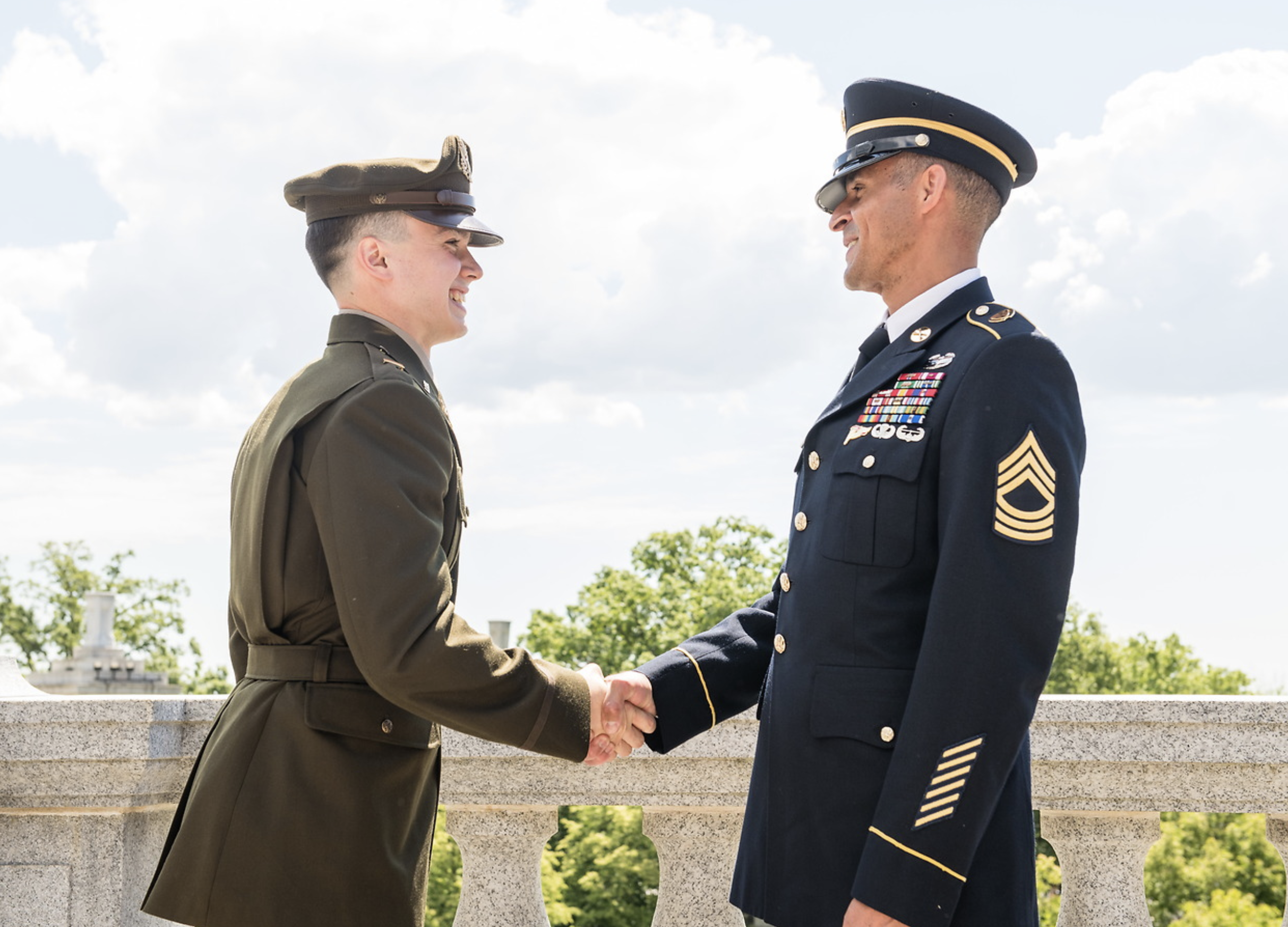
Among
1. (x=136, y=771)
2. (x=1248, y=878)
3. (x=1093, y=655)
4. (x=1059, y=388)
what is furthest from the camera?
(x=1093, y=655)

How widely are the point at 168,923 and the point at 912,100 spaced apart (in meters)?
3.51

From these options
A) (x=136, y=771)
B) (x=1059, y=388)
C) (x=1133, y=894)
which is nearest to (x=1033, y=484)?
(x=1059, y=388)

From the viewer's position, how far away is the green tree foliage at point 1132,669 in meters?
46.9

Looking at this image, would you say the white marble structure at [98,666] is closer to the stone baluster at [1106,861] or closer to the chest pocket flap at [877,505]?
the stone baluster at [1106,861]

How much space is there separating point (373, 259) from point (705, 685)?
1451mm

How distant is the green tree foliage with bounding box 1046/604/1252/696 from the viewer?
46906mm

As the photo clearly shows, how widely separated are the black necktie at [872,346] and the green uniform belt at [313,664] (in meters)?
1.39

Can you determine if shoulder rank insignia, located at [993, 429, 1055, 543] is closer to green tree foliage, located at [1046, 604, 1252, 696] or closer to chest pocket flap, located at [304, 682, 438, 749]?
chest pocket flap, located at [304, 682, 438, 749]

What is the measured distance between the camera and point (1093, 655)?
4800cm

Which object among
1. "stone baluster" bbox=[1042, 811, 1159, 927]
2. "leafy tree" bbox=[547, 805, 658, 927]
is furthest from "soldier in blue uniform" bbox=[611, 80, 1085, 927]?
"leafy tree" bbox=[547, 805, 658, 927]

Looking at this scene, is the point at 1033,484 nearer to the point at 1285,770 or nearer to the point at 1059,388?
the point at 1059,388

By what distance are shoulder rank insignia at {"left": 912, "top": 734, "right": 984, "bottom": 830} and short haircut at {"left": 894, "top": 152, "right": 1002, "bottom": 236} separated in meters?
1.29

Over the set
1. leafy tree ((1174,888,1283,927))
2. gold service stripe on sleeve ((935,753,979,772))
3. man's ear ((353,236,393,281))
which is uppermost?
man's ear ((353,236,393,281))

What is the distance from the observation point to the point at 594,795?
4.34 m
